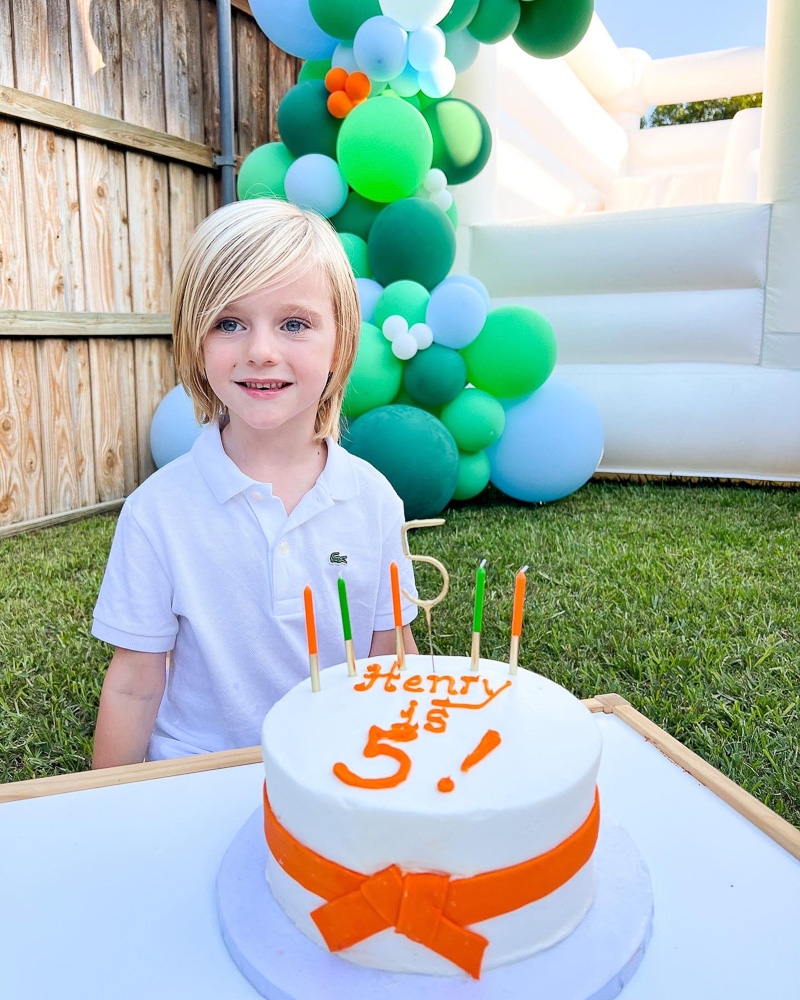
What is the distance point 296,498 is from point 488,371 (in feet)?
6.52

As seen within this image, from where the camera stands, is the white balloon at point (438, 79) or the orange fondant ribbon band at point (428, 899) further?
the white balloon at point (438, 79)

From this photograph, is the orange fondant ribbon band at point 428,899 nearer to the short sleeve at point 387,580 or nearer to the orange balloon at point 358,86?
the short sleeve at point 387,580

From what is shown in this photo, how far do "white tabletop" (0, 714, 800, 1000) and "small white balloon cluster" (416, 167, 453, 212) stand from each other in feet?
8.09

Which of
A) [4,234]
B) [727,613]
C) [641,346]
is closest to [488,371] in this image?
[641,346]

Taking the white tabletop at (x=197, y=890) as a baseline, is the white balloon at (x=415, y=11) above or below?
above

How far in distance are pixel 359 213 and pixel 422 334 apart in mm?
537

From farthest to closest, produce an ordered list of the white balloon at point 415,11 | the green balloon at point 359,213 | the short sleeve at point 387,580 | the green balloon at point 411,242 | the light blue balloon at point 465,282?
1. the green balloon at point 359,213
2. the light blue balloon at point 465,282
3. the green balloon at point 411,242
4. the white balloon at point 415,11
5. the short sleeve at point 387,580

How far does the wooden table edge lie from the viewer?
0.67 m

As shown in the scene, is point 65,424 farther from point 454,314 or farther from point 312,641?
point 312,641

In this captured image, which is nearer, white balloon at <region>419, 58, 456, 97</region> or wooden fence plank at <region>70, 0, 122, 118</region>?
white balloon at <region>419, 58, 456, 97</region>

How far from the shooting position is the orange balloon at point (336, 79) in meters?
2.72

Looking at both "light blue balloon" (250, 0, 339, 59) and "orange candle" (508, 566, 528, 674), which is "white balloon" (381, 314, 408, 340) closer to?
"light blue balloon" (250, 0, 339, 59)

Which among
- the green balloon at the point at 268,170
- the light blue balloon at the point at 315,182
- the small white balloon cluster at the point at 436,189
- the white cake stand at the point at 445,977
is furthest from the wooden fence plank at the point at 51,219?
the white cake stand at the point at 445,977

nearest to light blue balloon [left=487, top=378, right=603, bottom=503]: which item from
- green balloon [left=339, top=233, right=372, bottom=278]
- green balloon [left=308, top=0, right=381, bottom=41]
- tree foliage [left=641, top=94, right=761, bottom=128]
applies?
green balloon [left=339, top=233, right=372, bottom=278]
